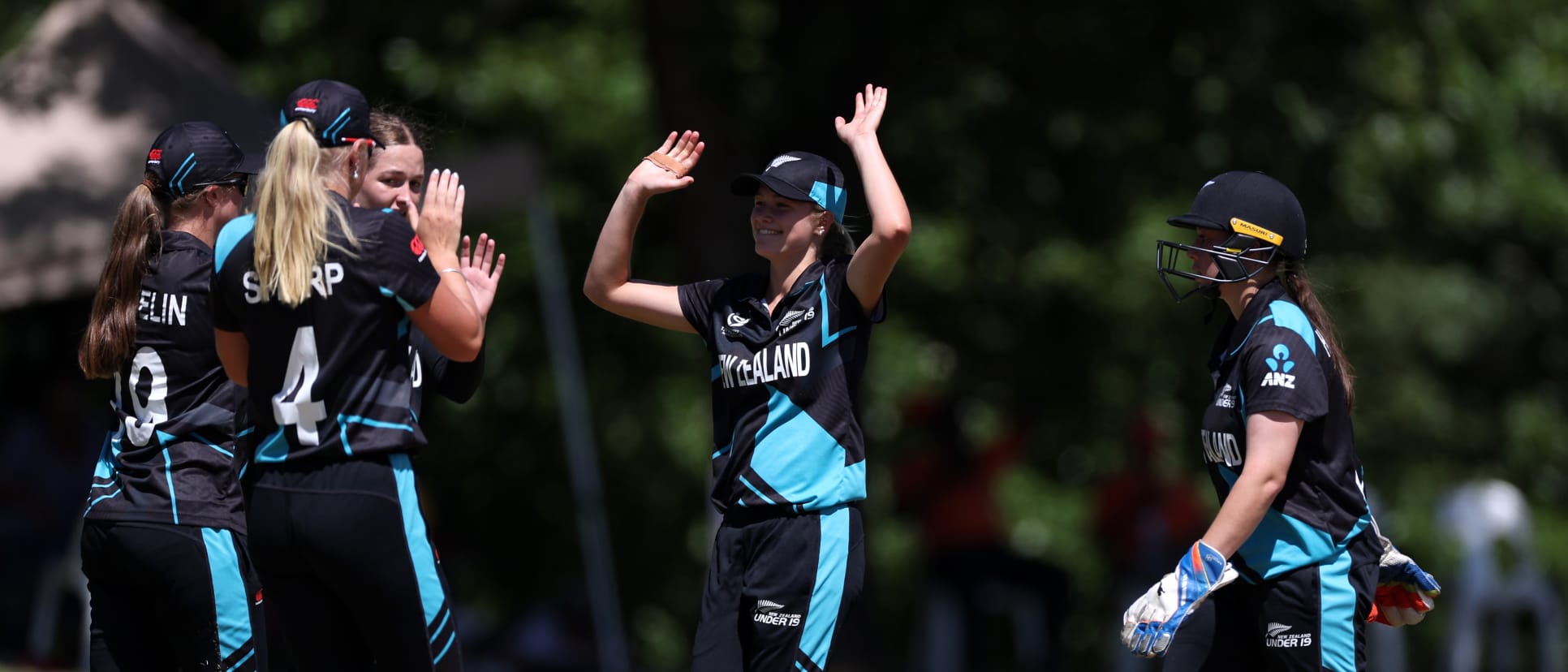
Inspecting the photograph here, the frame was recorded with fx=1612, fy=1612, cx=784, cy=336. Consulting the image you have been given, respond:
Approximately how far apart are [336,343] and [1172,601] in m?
2.07

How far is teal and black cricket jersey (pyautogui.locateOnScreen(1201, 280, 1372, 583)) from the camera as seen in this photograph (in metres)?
4.01

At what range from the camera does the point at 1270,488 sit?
154 inches

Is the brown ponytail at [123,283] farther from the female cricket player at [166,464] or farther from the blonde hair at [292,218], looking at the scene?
the blonde hair at [292,218]

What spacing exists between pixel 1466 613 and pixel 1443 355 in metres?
3.75

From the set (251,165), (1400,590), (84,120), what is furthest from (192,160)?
(84,120)

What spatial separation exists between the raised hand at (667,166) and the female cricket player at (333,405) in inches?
37.0

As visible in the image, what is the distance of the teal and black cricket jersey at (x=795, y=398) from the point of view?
4.14 meters

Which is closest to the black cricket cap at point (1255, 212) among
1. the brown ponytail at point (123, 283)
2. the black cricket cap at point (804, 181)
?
the black cricket cap at point (804, 181)

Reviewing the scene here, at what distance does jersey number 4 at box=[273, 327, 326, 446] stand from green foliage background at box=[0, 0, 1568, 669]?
5800 millimetres

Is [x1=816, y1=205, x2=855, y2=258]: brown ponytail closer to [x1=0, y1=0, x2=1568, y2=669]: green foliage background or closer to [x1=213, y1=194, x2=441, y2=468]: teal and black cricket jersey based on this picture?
[x1=213, y1=194, x2=441, y2=468]: teal and black cricket jersey

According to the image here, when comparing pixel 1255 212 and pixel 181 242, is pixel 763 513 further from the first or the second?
pixel 181 242

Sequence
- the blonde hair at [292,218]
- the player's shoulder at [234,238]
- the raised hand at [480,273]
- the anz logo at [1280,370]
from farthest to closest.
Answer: the raised hand at [480,273], the anz logo at [1280,370], the player's shoulder at [234,238], the blonde hair at [292,218]

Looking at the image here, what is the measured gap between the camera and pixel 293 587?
3561 mm

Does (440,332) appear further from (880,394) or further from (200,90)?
(880,394)
